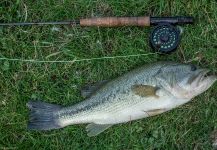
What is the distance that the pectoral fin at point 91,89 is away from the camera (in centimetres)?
473

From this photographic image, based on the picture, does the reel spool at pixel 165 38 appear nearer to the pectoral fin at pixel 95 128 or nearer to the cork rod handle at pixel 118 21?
the cork rod handle at pixel 118 21

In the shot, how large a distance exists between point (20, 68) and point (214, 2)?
187 centimetres

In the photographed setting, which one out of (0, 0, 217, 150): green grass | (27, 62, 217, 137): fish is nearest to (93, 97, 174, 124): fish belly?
(27, 62, 217, 137): fish

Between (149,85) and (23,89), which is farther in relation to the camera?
(23,89)

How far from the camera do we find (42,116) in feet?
15.4

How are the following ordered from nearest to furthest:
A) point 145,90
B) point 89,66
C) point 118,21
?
point 145,90 < point 118,21 < point 89,66

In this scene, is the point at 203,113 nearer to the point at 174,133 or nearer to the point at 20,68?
the point at 174,133

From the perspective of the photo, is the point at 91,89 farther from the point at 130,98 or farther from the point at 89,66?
the point at 130,98

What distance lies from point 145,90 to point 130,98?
0.15 m

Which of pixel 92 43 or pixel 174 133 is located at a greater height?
pixel 92 43

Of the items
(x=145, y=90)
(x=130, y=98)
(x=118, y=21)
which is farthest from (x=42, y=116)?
(x=118, y=21)

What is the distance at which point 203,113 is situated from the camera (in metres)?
4.78

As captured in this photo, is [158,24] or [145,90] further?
[158,24]

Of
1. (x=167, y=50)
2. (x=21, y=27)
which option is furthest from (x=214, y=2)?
(x=21, y=27)
